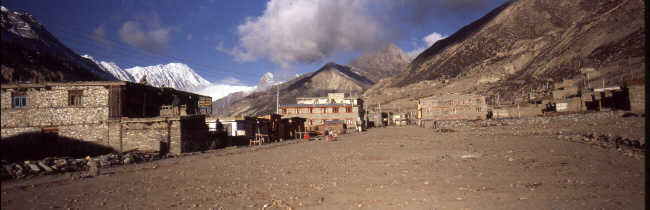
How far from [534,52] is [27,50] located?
148 metres

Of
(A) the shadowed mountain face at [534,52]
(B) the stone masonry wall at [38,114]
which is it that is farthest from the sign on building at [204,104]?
(A) the shadowed mountain face at [534,52]

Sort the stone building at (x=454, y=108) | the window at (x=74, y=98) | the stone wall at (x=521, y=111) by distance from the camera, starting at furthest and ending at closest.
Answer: the stone building at (x=454, y=108) → the stone wall at (x=521, y=111) → the window at (x=74, y=98)

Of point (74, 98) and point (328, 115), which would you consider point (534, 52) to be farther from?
point (74, 98)

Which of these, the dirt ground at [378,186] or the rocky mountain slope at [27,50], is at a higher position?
the rocky mountain slope at [27,50]

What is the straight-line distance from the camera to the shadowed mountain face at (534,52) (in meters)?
86.2

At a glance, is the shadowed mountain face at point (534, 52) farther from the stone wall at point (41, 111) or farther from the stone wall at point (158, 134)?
the stone wall at point (41, 111)

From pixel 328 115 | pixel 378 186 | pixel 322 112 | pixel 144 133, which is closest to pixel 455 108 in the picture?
pixel 328 115

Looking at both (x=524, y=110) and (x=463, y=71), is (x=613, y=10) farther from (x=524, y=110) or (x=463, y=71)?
(x=524, y=110)

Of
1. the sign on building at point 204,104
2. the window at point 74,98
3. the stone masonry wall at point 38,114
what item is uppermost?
the sign on building at point 204,104

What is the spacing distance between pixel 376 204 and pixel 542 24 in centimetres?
16777

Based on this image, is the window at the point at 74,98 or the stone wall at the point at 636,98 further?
the stone wall at the point at 636,98

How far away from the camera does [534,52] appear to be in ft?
413

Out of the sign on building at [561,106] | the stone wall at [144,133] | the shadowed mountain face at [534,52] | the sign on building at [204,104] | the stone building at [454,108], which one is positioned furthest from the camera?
the shadowed mountain face at [534,52]

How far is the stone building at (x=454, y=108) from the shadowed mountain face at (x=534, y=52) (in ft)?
79.3
